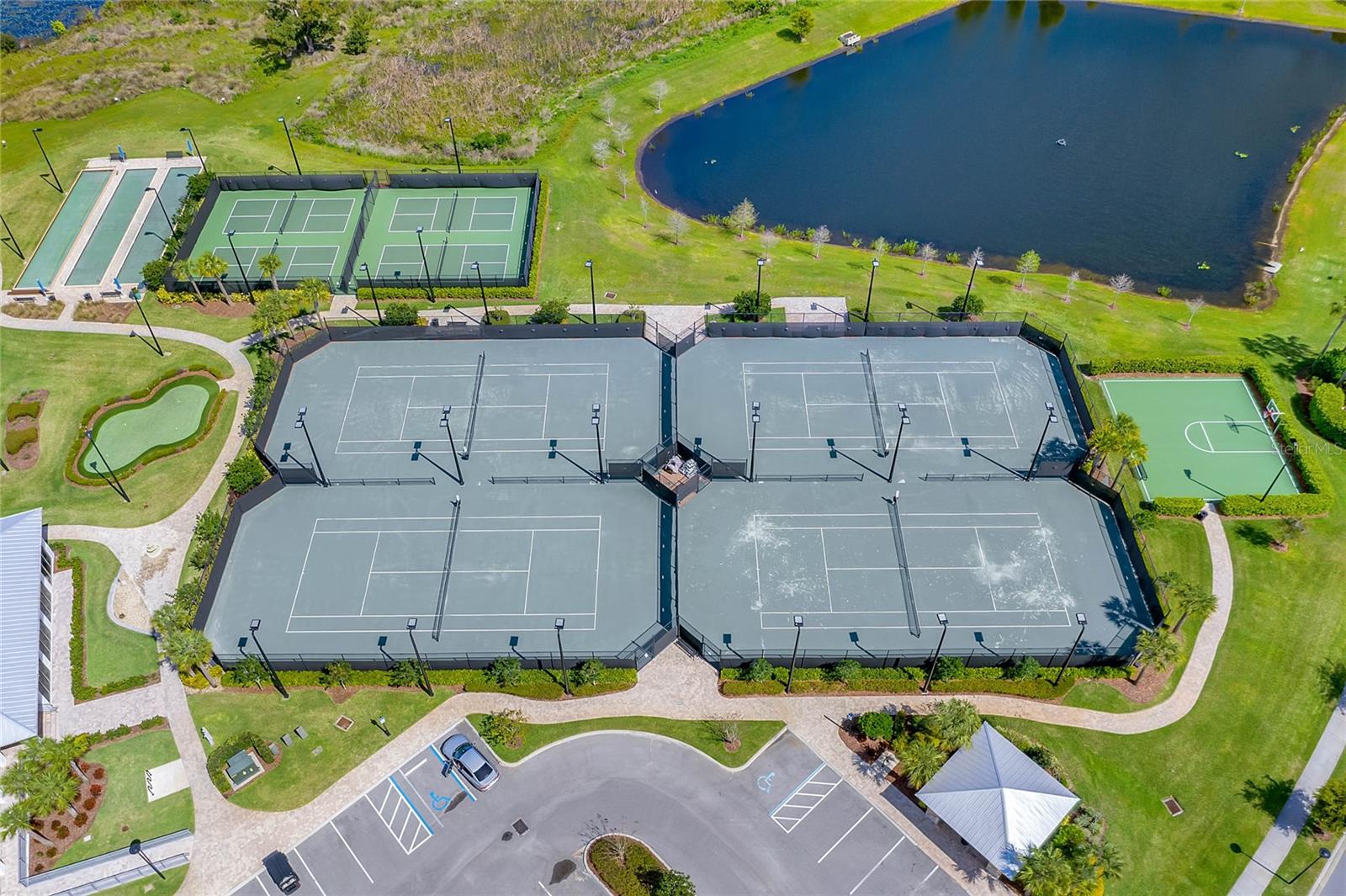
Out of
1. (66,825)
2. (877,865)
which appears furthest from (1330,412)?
(66,825)

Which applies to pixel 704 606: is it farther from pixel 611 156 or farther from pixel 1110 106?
pixel 1110 106

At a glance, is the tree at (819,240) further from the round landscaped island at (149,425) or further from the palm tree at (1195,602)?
the round landscaped island at (149,425)

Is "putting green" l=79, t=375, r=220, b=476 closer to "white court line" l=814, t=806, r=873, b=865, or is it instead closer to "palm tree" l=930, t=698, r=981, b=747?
"white court line" l=814, t=806, r=873, b=865

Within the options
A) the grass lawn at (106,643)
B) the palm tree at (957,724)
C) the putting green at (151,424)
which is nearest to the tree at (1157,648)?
the palm tree at (957,724)

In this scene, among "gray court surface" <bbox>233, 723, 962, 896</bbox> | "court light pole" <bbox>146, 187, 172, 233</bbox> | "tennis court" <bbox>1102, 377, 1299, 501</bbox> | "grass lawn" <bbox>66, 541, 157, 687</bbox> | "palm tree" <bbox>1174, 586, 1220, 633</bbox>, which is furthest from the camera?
"court light pole" <bbox>146, 187, 172, 233</bbox>

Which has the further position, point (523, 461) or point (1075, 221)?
point (1075, 221)

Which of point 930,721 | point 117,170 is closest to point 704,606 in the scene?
point 930,721

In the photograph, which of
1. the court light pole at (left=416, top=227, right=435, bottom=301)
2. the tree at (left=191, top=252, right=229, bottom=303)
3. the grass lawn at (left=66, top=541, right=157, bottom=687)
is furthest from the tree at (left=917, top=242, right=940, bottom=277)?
the grass lawn at (left=66, top=541, right=157, bottom=687)
